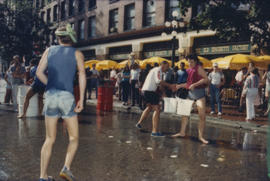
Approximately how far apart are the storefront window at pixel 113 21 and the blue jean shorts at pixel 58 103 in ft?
78.4

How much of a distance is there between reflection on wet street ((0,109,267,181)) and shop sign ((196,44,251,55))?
1029 centimetres

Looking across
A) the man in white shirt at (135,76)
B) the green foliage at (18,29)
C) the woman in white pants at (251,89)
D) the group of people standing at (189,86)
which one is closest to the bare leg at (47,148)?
the group of people standing at (189,86)

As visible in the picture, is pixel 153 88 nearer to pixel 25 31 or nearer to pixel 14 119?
pixel 14 119

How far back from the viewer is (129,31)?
25234 millimetres

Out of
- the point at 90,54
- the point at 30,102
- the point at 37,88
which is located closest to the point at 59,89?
the point at 37,88

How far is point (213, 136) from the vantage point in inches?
298

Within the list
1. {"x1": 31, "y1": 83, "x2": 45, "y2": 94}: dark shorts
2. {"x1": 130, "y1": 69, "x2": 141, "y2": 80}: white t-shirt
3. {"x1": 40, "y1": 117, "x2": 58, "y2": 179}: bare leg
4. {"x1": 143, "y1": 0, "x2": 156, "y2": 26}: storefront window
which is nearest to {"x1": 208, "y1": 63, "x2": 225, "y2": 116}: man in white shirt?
{"x1": 130, "y1": 69, "x2": 141, "y2": 80}: white t-shirt

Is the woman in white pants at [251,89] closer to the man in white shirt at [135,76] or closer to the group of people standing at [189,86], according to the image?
the group of people standing at [189,86]

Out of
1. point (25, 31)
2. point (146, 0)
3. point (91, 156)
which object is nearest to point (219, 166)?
point (91, 156)

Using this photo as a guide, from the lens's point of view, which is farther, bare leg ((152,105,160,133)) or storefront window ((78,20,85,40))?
storefront window ((78,20,85,40))

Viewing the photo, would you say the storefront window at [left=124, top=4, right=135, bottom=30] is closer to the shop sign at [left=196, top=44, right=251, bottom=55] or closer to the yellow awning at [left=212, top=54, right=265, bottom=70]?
the shop sign at [left=196, top=44, right=251, bottom=55]

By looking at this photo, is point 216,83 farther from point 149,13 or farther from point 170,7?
point 149,13

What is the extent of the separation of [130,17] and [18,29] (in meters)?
13.7

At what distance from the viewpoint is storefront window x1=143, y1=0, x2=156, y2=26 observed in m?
23.5
